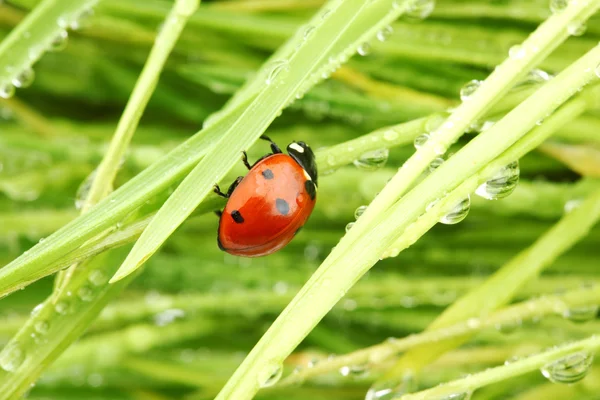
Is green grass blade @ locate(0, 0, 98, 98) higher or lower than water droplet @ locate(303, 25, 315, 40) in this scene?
higher

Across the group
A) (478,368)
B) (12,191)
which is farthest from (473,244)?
(12,191)

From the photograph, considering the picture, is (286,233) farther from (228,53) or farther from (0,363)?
(228,53)

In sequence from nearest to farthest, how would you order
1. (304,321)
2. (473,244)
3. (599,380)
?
(304,321), (599,380), (473,244)

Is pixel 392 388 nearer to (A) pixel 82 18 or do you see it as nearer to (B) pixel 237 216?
(B) pixel 237 216

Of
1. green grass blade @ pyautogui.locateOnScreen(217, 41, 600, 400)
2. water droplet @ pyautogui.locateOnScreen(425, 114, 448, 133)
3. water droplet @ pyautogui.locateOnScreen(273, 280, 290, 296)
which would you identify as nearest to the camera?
green grass blade @ pyautogui.locateOnScreen(217, 41, 600, 400)

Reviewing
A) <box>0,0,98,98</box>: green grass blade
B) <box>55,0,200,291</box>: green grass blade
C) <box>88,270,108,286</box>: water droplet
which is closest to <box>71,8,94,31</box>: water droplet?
<box>0,0,98,98</box>: green grass blade

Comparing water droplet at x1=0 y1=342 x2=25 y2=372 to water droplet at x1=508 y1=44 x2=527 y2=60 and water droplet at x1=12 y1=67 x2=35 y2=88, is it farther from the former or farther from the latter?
water droplet at x1=508 y1=44 x2=527 y2=60

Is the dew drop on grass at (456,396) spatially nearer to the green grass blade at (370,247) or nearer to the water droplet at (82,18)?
the green grass blade at (370,247)

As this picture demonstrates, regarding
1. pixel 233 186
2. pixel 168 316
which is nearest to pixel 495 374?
pixel 233 186
